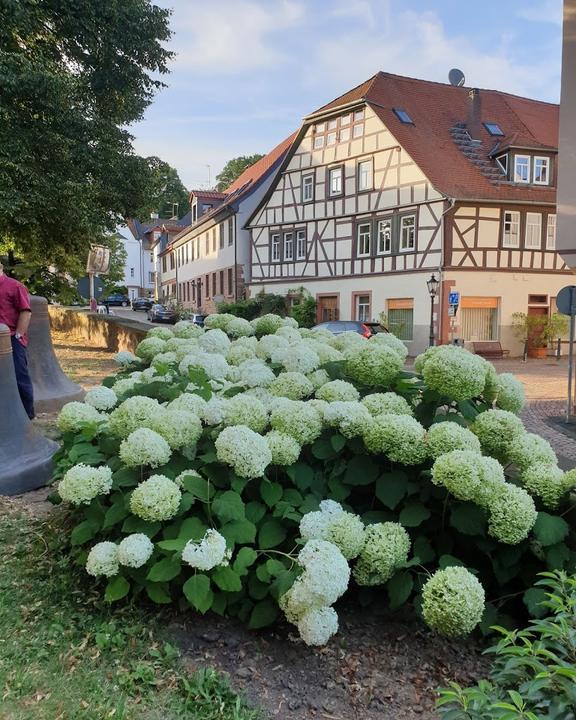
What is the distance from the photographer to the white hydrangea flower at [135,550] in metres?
2.14

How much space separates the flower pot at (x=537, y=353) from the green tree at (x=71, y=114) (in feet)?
56.0

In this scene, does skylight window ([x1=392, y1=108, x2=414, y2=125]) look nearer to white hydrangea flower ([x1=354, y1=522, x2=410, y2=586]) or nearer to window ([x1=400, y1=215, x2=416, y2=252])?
window ([x1=400, y1=215, x2=416, y2=252])

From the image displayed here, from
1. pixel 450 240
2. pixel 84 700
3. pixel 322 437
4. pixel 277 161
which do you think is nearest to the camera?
pixel 84 700

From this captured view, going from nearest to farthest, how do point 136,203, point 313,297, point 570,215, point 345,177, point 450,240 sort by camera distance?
point 570,215 → point 136,203 → point 450,240 → point 345,177 → point 313,297

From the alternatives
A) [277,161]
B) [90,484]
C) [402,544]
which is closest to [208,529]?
[90,484]

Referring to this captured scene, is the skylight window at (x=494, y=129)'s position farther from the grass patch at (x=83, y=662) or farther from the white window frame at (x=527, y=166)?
the grass patch at (x=83, y=662)

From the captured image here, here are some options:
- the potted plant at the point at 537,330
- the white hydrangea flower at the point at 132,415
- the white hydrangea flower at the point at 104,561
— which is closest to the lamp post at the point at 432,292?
the potted plant at the point at 537,330

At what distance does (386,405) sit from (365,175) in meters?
25.2

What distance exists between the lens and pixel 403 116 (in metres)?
26.0

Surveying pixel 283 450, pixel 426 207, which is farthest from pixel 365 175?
Result: pixel 283 450

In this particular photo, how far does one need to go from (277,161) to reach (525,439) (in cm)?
3647

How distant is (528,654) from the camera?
5.46ft

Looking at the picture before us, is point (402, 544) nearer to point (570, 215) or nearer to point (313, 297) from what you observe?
point (570, 215)

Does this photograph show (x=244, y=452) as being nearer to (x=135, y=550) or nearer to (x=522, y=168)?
(x=135, y=550)
